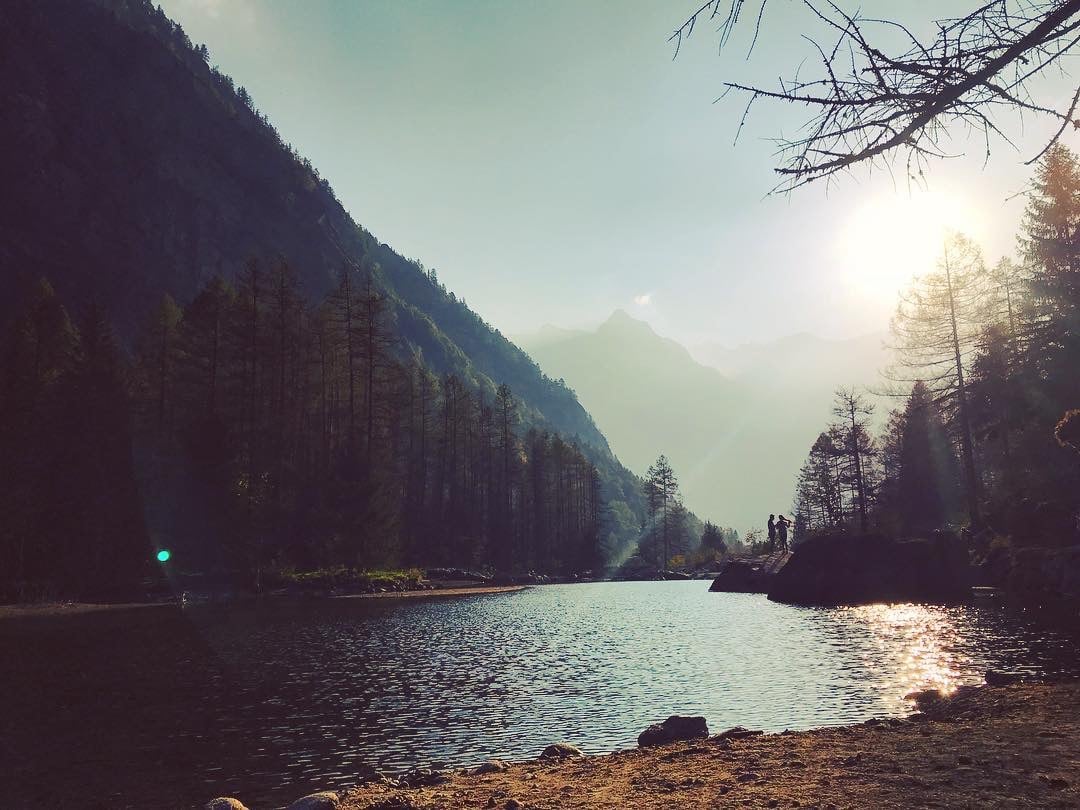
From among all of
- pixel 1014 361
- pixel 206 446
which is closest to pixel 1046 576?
pixel 1014 361

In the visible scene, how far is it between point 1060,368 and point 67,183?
149565 millimetres

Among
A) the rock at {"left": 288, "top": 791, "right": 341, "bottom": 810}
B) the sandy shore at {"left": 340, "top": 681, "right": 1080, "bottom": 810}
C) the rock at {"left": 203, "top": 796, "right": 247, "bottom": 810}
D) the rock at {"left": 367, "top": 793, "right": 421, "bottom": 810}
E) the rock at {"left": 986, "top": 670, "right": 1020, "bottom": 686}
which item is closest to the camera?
the sandy shore at {"left": 340, "top": 681, "right": 1080, "bottom": 810}

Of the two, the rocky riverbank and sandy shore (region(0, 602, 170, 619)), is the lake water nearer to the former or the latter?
the rocky riverbank

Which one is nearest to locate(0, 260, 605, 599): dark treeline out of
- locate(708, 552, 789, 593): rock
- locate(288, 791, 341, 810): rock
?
locate(708, 552, 789, 593): rock

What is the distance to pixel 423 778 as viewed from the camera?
7.54 m

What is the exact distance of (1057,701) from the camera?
8602 mm

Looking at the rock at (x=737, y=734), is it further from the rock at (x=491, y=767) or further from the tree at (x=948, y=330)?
the tree at (x=948, y=330)

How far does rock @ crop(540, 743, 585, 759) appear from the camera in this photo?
323 inches

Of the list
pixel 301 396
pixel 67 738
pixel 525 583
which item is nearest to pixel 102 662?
pixel 67 738

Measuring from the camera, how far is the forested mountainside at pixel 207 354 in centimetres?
3912

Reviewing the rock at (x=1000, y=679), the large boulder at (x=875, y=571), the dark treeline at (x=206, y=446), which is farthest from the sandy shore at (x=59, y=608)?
the large boulder at (x=875, y=571)

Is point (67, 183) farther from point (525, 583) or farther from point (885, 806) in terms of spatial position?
point (885, 806)

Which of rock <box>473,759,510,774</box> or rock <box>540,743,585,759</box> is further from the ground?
rock <box>473,759,510,774</box>

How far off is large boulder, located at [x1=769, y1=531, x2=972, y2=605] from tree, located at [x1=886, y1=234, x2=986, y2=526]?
8.40 metres
